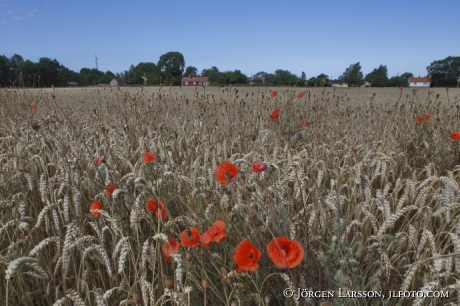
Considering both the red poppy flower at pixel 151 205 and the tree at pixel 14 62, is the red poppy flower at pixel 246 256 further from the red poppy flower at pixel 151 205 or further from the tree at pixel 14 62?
the tree at pixel 14 62

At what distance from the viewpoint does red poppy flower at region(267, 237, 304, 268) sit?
95 centimetres

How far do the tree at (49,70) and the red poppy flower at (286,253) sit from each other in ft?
213

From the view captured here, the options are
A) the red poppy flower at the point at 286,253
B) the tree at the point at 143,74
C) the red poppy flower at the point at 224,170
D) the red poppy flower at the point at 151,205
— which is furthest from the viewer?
the tree at the point at 143,74

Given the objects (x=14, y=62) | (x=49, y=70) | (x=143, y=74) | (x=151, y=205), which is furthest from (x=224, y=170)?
(x=14, y=62)

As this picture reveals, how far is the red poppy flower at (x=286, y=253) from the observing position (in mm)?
954

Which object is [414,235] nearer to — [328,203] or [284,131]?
[328,203]

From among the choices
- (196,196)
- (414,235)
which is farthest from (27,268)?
(414,235)

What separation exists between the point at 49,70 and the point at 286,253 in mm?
70715

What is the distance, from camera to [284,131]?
3.58m

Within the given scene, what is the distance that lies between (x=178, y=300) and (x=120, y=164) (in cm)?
140

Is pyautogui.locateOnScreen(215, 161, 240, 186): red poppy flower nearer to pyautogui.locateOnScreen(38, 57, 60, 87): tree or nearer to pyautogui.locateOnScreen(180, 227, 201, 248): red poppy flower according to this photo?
pyautogui.locateOnScreen(180, 227, 201, 248): red poppy flower

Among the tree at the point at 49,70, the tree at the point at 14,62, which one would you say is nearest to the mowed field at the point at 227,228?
the tree at the point at 49,70

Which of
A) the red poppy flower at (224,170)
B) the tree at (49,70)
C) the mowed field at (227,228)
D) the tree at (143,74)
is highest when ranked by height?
the tree at (49,70)

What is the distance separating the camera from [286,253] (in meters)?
1.00
